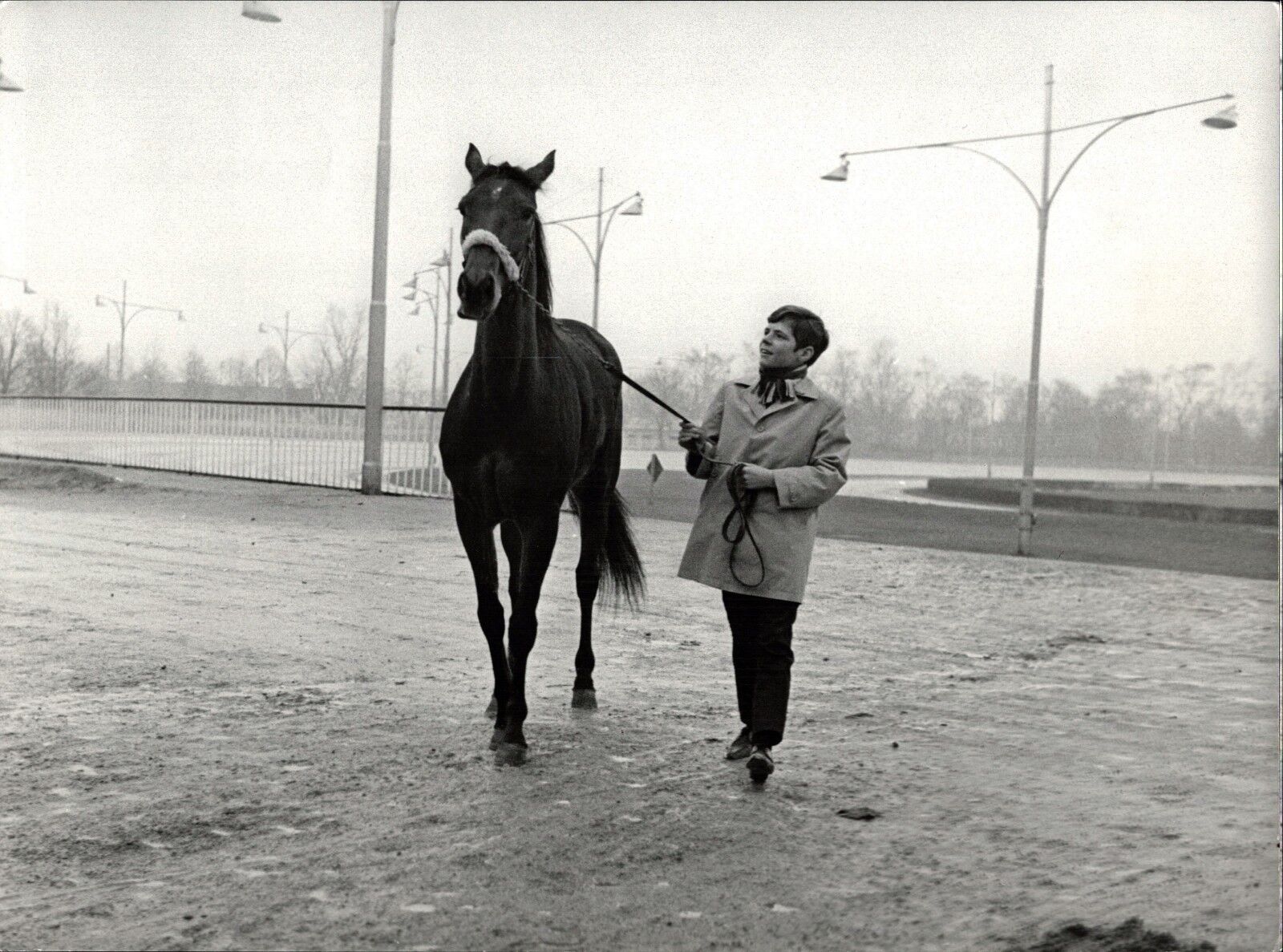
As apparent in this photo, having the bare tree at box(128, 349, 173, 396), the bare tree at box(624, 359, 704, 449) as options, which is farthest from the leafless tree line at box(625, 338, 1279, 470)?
the bare tree at box(128, 349, 173, 396)

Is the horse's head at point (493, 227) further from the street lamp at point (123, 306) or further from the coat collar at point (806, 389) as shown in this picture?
the street lamp at point (123, 306)

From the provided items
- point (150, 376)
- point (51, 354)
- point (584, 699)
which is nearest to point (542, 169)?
point (584, 699)

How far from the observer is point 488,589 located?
16.9 feet

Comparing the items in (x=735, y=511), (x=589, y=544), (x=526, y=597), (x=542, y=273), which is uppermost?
(x=542, y=273)

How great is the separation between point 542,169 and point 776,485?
1420 mm

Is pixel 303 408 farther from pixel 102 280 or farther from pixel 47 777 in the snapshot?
pixel 47 777

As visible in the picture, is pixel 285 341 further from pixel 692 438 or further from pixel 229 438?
pixel 692 438

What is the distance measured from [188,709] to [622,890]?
2.74m

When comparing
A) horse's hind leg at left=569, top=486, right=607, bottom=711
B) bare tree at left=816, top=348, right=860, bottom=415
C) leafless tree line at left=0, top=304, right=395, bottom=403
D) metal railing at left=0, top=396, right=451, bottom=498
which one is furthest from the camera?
metal railing at left=0, top=396, right=451, bottom=498

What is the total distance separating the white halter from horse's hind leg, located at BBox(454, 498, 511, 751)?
112 centimetres

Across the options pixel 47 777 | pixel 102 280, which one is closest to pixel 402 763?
pixel 47 777

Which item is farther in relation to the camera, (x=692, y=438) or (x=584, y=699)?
(x=584, y=699)

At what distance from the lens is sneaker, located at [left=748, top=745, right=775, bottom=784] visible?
4586 millimetres

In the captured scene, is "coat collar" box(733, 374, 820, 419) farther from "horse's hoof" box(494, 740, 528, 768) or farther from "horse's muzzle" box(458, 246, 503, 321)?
"horse's hoof" box(494, 740, 528, 768)
